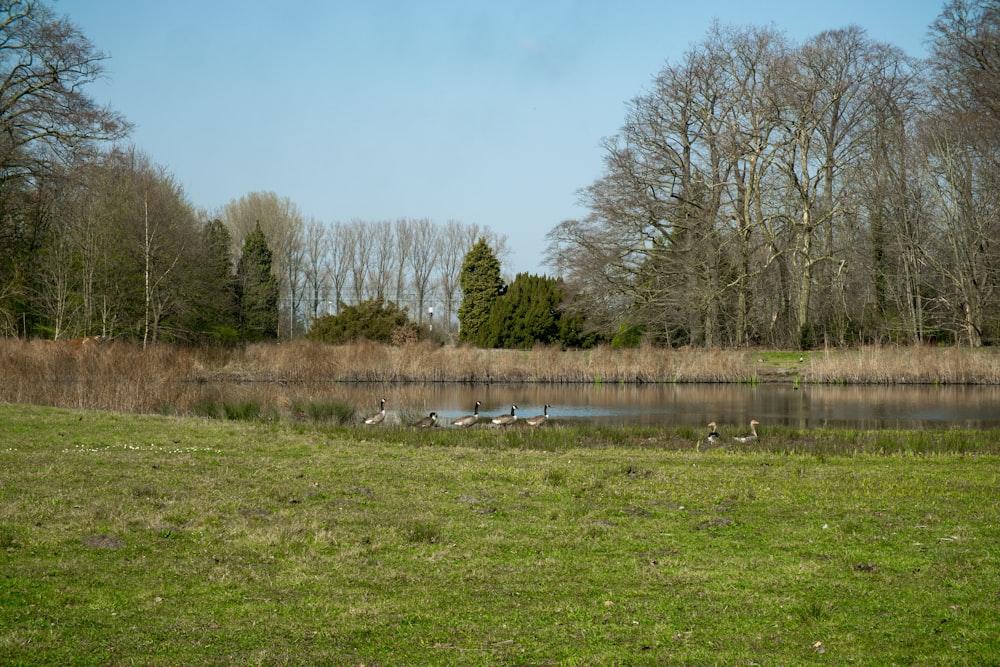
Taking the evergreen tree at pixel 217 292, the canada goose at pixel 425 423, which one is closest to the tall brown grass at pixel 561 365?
the evergreen tree at pixel 217 292

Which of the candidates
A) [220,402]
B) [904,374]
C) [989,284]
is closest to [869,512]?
[220,402]

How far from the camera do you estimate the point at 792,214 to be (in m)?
45.2

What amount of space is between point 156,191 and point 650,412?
29.9 metres

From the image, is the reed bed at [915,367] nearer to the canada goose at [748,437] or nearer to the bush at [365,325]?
the canada goose at [748,437]

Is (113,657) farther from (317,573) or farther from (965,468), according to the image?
(965,468)

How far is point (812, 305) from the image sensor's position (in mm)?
45469

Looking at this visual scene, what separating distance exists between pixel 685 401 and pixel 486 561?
2133 centimetres

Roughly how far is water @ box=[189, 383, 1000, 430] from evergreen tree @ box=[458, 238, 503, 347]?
25.8m

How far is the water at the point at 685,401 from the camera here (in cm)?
2169

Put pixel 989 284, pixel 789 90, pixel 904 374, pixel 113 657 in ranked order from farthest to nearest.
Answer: pixel 789 90 < pixel 989 284 < pixel 904 374 < pixel 113 657

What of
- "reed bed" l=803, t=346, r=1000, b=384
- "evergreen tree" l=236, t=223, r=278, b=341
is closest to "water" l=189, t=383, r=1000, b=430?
"reed bed" l=803, t=346, r=1000, b=384

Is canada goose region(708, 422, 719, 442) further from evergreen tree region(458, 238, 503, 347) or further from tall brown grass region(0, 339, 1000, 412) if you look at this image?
evergreen tree region(458, 238, 503, 347)

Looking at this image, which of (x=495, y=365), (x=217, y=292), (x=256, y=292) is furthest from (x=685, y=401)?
(x=256, y=292)

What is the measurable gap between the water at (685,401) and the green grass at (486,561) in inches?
372
